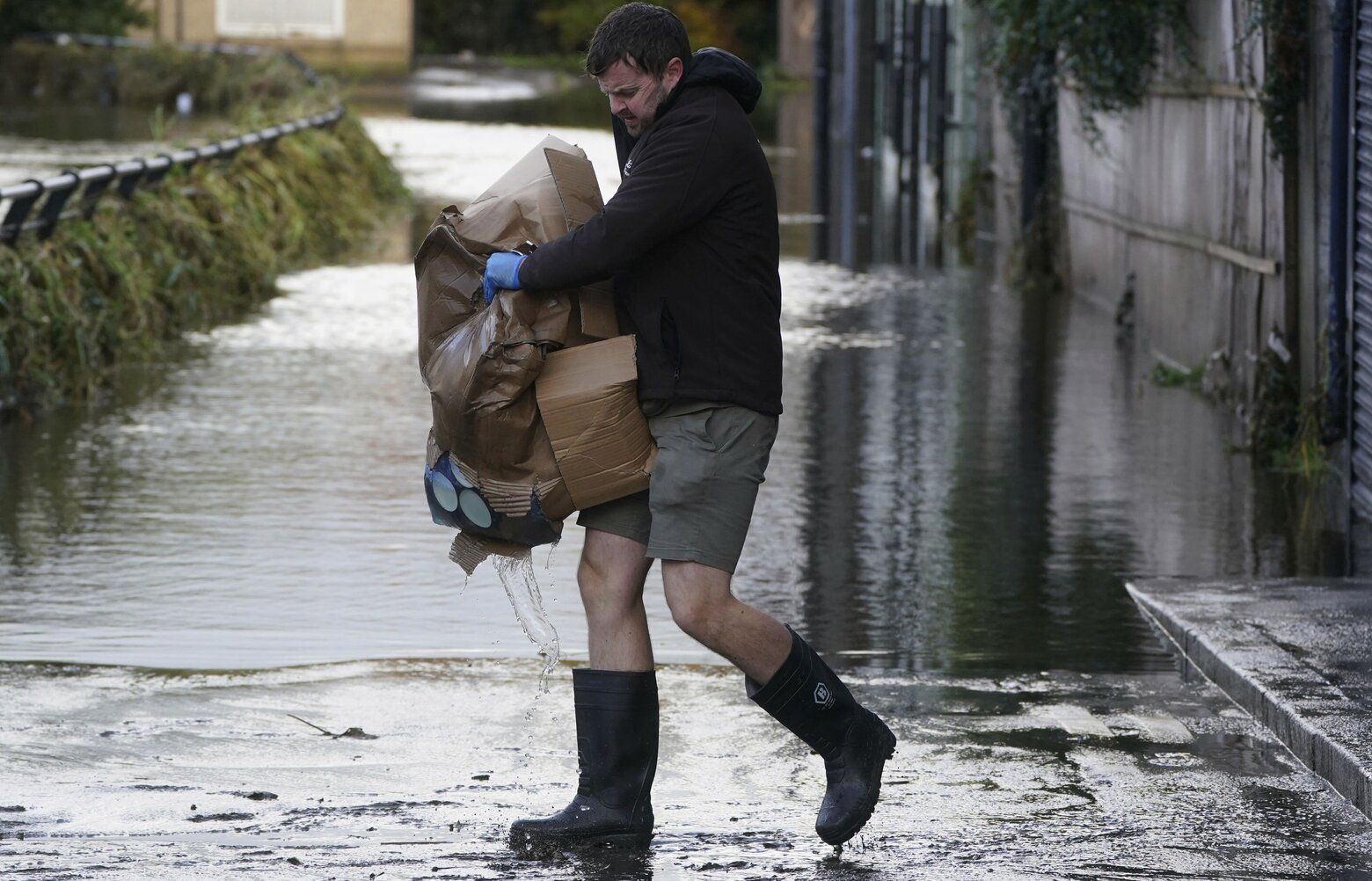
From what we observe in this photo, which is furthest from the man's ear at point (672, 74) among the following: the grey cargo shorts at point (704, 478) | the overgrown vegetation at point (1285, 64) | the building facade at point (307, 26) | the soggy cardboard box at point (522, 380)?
the building facade at point (307, 26)

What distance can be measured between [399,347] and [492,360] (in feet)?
27.7

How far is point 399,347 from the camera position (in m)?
13.1

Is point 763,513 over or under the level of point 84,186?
under

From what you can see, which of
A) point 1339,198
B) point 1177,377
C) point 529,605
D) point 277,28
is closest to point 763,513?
point 1339,198

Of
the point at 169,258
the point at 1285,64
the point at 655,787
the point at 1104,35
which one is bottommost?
the point at 655,787

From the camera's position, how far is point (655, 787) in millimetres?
5301

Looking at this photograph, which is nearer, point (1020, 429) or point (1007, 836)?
point (1007, 836)

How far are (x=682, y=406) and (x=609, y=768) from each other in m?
0.81

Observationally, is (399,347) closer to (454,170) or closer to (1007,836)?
(1007,836)

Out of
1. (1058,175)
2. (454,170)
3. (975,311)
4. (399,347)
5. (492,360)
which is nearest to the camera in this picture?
(492,360)

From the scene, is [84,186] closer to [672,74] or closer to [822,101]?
[672,74]

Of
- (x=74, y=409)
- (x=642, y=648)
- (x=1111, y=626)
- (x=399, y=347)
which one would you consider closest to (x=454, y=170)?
(x=399, y=347)

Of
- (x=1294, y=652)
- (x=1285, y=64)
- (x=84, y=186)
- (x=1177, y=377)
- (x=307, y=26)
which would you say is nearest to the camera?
(x=1294, y=652)

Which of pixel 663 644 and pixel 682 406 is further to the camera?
pixel 663 644
